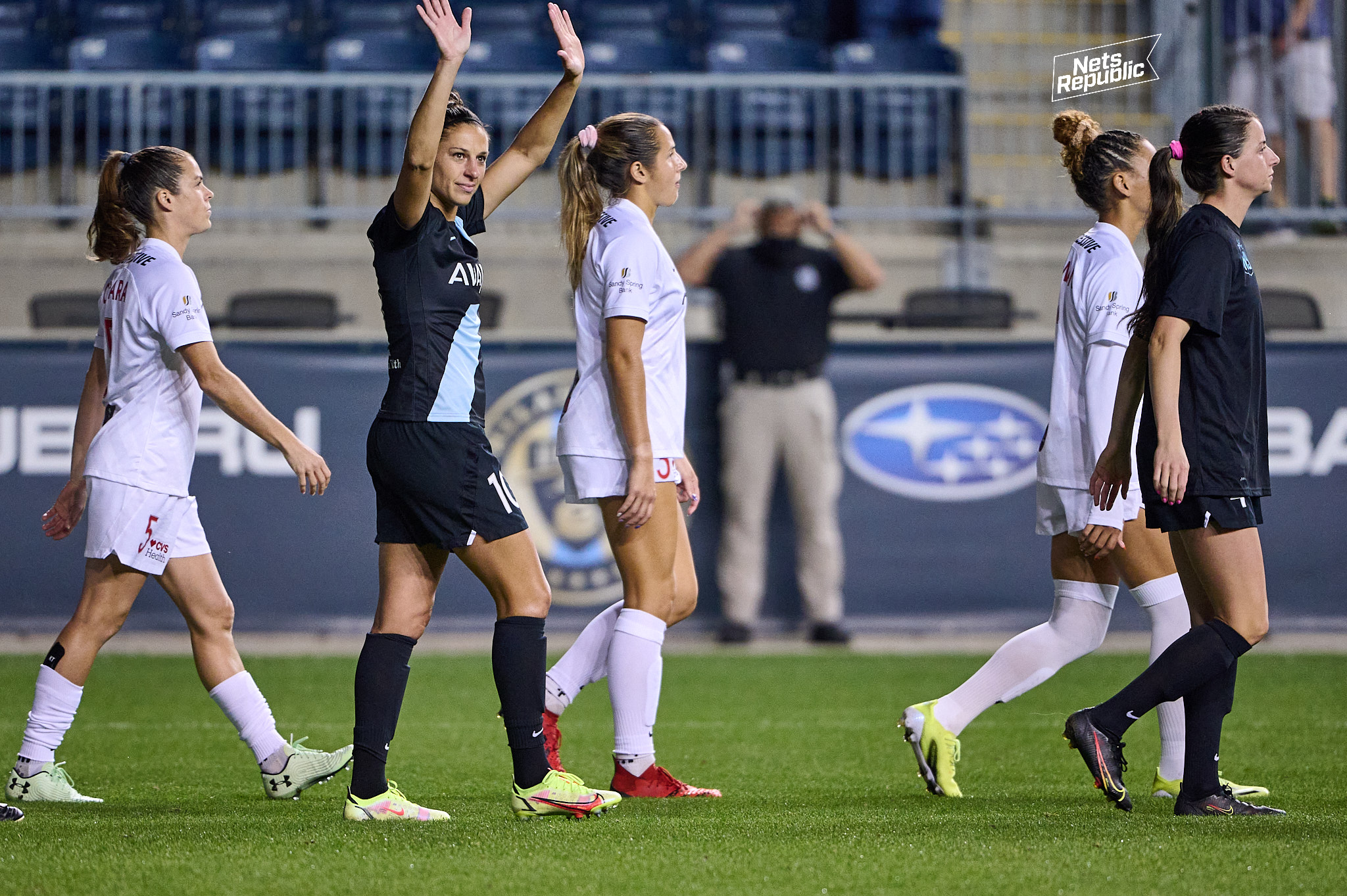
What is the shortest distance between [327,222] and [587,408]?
7443mm

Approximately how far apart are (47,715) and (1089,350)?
10.5 ft

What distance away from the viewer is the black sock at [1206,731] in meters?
4.07

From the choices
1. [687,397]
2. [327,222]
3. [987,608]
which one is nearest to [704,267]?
[687,397]

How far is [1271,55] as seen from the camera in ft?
36.4

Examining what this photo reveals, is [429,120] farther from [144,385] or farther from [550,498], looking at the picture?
[550,498]

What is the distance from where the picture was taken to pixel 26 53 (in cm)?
1253

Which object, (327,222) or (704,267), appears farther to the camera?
(327,222)

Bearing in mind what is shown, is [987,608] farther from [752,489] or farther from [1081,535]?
[1081,535]

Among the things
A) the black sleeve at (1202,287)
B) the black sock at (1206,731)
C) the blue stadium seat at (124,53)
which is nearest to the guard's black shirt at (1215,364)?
the black sleeve at (1202,287)

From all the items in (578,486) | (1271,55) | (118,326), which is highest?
(1271,55)

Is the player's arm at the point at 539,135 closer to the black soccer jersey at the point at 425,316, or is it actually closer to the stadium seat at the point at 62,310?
the black soccer jersey at the point at 425,316

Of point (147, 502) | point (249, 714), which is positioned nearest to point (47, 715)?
point (249, 714)

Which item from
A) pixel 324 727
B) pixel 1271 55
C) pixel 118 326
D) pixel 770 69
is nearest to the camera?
pixel 118 326

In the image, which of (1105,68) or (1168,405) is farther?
(1105,68)
